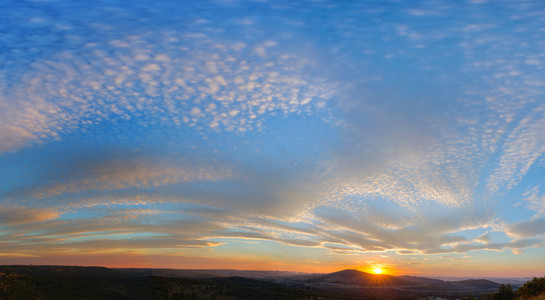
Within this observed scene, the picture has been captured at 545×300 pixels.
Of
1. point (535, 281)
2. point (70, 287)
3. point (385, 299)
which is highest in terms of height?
point (535, 281)

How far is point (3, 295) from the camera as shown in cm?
4153

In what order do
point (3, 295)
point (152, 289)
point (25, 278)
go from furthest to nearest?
point (152, 289), point (25, 278), point (3, 295)

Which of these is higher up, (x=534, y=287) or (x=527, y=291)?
(x=534, y=287)

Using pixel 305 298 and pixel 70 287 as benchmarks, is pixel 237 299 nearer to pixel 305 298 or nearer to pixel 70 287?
pixel 305 298

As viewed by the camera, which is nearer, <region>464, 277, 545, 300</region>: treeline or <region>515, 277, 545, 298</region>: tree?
<region>464, 277, 545, 300</region>: treeline

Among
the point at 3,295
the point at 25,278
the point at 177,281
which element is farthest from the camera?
the point at 177,281

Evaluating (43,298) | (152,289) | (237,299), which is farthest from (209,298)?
(43,298)

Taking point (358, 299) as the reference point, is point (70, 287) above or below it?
above

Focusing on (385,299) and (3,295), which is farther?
(385,299)

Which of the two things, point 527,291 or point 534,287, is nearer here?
point 534,287

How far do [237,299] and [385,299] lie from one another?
5511 cm

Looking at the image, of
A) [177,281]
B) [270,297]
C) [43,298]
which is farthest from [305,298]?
→ [43,298]

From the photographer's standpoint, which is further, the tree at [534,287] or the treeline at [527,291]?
the tree at [534,287]

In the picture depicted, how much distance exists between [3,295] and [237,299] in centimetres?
4244
